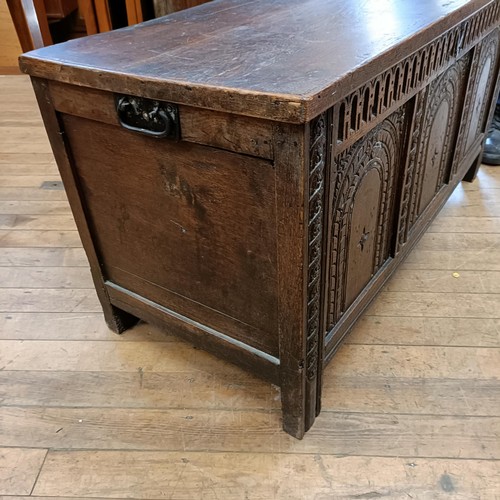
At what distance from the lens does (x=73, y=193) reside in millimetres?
1221

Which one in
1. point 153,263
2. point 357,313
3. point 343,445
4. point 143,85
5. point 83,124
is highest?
point 143,85

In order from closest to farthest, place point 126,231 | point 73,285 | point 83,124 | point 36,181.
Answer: point 83,124
point 126,231
point 73,285
point 36,181

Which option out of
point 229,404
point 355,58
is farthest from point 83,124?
point 229,404

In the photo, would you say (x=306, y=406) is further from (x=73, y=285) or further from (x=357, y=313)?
(x=73, y=285)

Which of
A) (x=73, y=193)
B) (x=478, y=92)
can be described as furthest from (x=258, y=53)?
(x=478, y=92)

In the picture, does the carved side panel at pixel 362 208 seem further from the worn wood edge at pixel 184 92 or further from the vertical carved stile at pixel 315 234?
the worn wood edge at pixel 184 92

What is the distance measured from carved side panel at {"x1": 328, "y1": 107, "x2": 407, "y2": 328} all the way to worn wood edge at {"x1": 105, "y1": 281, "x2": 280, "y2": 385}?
7.4 inches

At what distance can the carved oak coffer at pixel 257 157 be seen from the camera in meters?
0.84

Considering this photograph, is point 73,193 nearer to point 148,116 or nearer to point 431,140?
point 148,116

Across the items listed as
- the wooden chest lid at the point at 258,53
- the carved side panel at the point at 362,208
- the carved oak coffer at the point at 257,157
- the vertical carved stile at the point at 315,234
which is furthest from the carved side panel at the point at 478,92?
the vertical carved stile at the point at 315,234

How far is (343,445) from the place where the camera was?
1165mm

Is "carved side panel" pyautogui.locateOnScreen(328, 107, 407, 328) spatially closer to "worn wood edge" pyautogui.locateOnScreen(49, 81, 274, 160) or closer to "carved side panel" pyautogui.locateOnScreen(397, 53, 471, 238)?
"carved side panel" pyautogui.locateOnScreen(397, 53, 471, 238)

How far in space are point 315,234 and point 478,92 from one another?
120 centimetres

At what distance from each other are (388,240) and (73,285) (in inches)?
38.7
